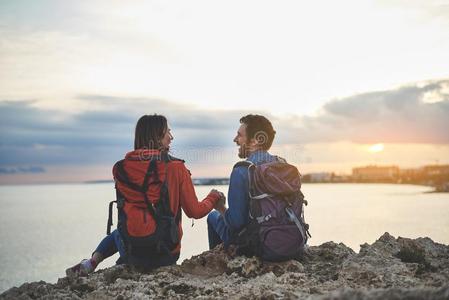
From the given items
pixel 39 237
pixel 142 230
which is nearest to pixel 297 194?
pixel 142 230

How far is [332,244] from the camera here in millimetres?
7527

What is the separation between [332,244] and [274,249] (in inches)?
73.0

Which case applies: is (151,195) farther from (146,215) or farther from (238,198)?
(238,198)

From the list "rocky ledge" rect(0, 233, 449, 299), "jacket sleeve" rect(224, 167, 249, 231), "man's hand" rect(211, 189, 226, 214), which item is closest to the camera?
"rocky ledge" rect(0, 233, 449, 299)

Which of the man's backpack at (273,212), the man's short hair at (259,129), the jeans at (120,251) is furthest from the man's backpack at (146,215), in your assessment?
the man's short hair at (259,129)

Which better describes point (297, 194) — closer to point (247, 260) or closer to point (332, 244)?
point (247, 260)

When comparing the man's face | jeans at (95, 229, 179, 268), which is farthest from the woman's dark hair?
jeans at (95, 229, 179, 268)

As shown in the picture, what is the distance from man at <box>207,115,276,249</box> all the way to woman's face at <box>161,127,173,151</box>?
834 millimetres

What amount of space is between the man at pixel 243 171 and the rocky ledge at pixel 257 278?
395 mm

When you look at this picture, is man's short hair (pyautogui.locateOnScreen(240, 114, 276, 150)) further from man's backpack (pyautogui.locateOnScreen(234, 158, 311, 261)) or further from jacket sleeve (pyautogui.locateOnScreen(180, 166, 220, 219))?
jacket sleeve (pyautogui.locateOnScreen(180, 166, 220, 219))

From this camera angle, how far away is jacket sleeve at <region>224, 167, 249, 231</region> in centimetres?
585

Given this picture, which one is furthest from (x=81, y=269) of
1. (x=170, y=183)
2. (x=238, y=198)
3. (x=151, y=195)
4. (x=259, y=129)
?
(x=259, y=129)

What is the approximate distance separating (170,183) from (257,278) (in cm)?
153

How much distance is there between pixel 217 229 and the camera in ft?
20.9
